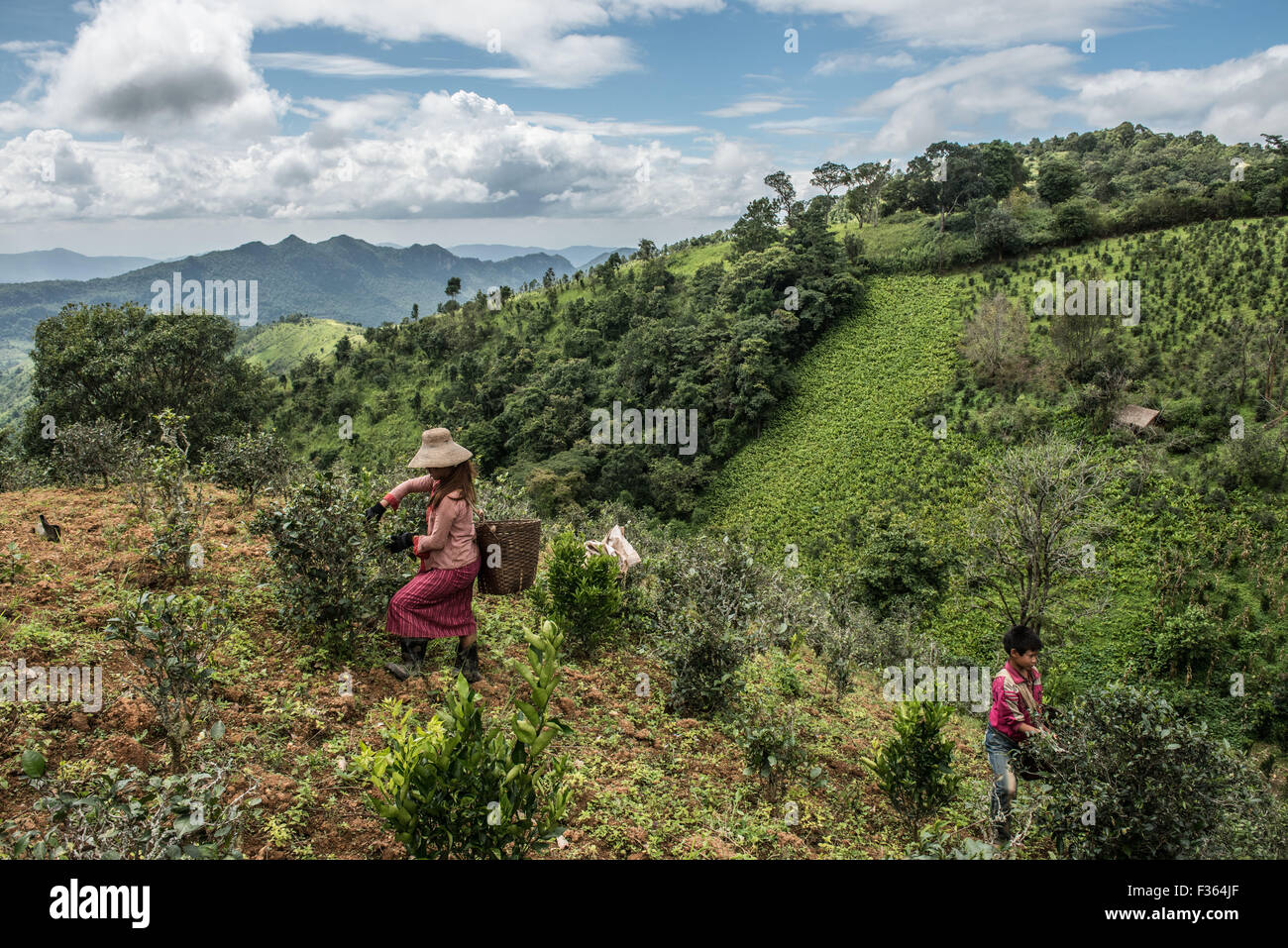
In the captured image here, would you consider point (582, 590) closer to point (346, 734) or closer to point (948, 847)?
point (346, 734)

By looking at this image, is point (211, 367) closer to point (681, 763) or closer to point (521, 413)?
point (521, 413)

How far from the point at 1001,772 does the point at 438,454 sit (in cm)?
403

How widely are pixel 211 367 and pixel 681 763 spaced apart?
75.1 feet

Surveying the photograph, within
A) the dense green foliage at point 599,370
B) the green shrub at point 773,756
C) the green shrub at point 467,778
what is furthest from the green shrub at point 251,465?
the dense green foliage at point 599,370

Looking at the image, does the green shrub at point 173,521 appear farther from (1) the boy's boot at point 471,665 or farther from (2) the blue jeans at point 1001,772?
(2) the blue jeans at point 1001,772

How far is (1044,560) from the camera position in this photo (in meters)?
12.2

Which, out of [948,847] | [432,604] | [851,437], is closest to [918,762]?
[948,847]

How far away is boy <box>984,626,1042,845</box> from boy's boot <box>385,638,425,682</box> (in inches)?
146

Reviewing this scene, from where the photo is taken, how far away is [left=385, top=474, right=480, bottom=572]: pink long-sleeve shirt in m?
4.42

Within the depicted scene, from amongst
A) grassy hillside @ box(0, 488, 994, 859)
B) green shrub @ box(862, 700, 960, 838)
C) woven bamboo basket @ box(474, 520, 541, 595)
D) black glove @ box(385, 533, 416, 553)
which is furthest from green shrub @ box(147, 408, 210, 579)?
green shrub @ box(862, 700, 960, 838)

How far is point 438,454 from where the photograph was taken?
14.6ft

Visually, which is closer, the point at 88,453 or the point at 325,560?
the point at 325,560
